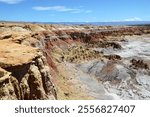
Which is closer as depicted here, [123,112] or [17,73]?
[123,112]

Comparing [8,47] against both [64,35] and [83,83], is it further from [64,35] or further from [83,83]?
[64,35]

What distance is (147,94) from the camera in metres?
33.2

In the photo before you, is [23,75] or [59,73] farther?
[59,73]

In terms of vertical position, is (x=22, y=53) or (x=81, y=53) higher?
(x=22, y=53)

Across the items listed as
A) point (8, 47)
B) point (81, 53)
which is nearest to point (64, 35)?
point (81, 53)

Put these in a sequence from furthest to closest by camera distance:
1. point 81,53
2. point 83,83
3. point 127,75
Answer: point 81,53 < point 127,75 < point 83,83

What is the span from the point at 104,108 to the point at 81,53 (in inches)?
1987

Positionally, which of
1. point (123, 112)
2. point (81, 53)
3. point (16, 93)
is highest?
point (123, 112)

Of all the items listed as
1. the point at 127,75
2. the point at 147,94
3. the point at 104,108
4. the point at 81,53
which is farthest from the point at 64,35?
the point at 104,108

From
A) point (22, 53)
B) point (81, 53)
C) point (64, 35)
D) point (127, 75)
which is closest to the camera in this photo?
point (22, 53)

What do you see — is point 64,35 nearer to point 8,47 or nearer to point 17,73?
point 8,47

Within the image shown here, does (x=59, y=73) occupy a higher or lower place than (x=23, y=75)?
lower

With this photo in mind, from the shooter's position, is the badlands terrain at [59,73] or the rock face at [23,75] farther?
the badlands terrain at [59,73]

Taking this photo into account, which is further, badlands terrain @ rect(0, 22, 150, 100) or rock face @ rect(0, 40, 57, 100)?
badlands terrain @ rect(0, 22, 150, 100)
